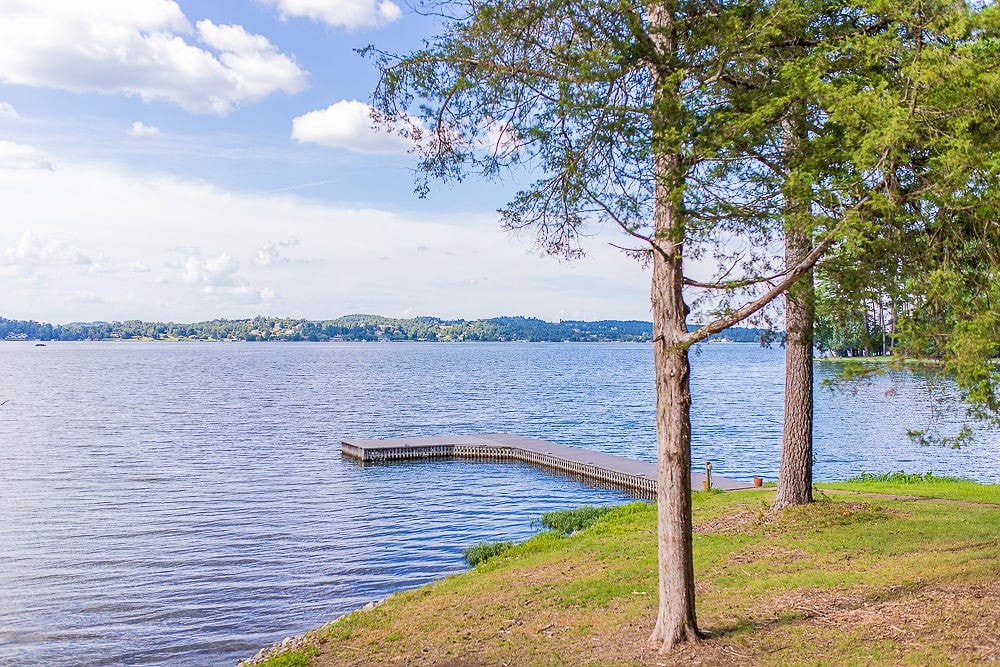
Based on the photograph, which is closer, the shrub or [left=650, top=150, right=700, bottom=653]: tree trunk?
[left=650, top=150, right=700, bottom=653]: tree trunk

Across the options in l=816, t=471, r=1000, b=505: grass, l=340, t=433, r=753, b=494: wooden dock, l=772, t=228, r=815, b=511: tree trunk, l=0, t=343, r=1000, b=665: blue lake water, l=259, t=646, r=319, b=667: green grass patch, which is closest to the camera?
l=259, t=646, r=319, b=667: green grass patch

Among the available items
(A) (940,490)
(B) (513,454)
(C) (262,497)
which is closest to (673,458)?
(A) (940,490)

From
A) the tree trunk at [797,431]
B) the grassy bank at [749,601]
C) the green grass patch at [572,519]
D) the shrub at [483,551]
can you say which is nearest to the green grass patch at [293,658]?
the grassy bank at [749,601]

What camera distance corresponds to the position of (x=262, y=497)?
2777 cm

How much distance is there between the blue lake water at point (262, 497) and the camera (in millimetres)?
15695

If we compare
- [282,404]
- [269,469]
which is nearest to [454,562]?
[269,469]

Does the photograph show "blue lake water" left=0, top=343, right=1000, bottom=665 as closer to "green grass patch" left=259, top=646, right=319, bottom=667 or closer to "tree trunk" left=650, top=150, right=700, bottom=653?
"tree trunk" left=650, top=150, right=700, bottom=653

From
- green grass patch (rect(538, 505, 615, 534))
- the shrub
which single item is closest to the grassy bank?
the shrub

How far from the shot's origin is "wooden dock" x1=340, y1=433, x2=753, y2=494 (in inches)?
1190

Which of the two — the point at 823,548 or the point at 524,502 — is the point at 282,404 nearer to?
the point at 524,502

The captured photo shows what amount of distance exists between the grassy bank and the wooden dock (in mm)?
14165

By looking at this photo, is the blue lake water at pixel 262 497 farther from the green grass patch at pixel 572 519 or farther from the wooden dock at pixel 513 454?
the wooden dock at pixel 513 454

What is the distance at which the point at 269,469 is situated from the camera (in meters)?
33.7

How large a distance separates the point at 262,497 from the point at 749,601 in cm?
2099
